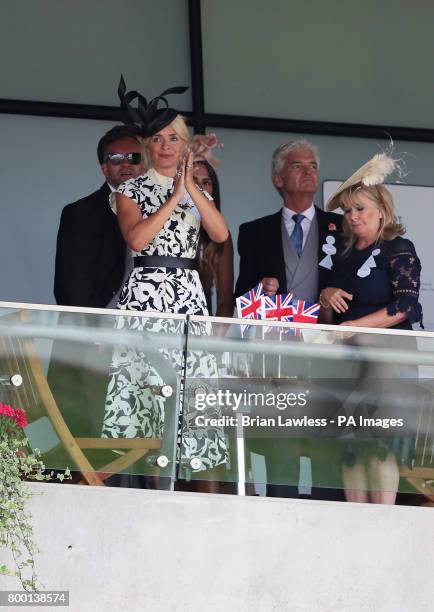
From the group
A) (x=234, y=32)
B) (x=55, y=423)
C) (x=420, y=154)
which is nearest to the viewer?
(x=55, y=423)

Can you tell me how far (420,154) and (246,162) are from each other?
4.06 ft

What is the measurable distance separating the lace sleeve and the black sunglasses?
159 cm

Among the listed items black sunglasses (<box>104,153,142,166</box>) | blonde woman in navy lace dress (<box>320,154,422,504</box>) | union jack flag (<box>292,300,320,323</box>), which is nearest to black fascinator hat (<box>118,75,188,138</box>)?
black sunglasses (<box>104,153,142,166</box>)

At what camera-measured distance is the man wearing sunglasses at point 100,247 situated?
660 cm

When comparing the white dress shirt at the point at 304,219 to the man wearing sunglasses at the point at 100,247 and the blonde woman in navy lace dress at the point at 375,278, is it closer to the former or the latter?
the blonde woman in navy lace dress at the point at 375,278

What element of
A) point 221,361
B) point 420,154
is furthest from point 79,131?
point 221,361

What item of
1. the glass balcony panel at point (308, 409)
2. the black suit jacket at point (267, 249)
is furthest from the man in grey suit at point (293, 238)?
the glass balcony panel at point (308, 409)

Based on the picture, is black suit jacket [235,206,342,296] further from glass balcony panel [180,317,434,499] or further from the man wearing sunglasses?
glass balcony panel [180,317,434,499]

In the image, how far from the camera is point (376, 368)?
16.4 ft

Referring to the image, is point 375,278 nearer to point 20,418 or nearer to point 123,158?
point 123,158

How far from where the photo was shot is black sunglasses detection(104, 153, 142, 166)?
6.70m

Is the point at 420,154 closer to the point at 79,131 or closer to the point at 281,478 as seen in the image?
the point at 79,131

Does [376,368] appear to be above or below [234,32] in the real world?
below

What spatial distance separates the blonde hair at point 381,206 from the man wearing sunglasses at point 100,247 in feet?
3.83
